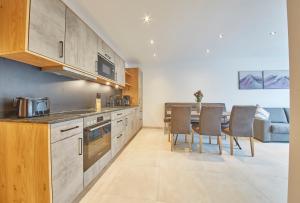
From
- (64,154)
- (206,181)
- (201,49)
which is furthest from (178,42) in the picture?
(64,154)

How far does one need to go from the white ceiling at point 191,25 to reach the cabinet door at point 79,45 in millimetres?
340

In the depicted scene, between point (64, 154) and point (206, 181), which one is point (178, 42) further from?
point (64, 154)

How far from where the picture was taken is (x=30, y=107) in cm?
150

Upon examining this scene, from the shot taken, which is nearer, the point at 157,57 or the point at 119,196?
the point at 119,196

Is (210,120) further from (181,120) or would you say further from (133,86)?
(133,86)

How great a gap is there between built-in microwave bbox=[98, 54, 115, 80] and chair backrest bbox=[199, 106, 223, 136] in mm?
2075

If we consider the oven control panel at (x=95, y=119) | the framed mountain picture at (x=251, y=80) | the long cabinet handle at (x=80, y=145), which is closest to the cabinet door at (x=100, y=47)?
the oven control panel at (x=95, y=119)

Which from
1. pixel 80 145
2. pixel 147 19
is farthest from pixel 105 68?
pixel 80 145

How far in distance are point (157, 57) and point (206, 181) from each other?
385 centimetres

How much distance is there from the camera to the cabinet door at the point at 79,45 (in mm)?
1847

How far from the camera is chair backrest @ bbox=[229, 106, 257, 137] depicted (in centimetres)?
284

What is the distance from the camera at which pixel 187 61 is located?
5.43 m

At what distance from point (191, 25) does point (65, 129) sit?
2712 millimetres

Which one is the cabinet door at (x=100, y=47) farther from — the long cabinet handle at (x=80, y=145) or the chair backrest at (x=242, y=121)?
the chair backrest at (x=242, y=121)
